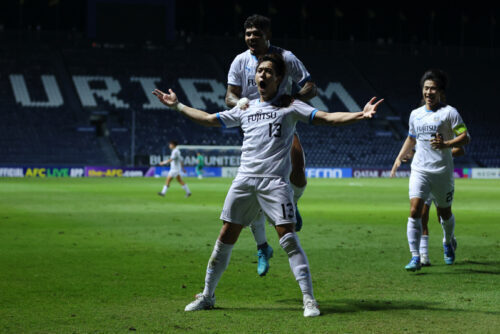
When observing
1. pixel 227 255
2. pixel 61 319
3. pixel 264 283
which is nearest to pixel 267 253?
pixel 264 283

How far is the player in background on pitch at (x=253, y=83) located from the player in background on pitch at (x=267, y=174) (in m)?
1.21

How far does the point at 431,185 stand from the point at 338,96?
58.9 metres

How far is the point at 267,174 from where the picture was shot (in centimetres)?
721

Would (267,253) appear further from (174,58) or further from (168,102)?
(174,58)

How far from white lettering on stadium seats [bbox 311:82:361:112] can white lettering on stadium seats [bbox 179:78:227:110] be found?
8.72 m

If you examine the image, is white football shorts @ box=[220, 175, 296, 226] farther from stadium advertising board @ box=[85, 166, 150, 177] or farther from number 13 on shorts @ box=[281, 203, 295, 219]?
stadium advertising board @ box=[85, 166, 150, 177]

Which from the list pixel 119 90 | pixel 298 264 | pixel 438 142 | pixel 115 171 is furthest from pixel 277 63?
pixel 119 90

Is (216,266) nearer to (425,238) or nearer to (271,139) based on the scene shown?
(271,139)

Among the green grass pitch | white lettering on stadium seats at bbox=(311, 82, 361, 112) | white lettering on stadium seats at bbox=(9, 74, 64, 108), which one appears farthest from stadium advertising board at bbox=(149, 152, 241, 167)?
the green grass pitch

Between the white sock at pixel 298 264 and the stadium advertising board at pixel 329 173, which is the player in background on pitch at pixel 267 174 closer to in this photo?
the white sock at pixel 298 264

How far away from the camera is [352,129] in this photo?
220ft

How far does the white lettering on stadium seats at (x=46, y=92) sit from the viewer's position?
59.4m

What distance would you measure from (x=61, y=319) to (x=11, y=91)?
56.9 metres

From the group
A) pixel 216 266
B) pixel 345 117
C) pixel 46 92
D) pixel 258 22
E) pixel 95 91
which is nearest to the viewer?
pixel 345 117
